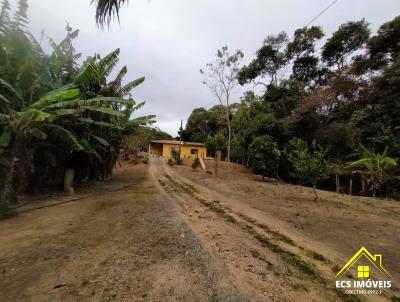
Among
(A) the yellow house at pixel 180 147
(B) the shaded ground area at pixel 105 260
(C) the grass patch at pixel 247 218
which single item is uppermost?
(A) the yellow house at pixel 180 147

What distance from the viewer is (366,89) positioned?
19.1m

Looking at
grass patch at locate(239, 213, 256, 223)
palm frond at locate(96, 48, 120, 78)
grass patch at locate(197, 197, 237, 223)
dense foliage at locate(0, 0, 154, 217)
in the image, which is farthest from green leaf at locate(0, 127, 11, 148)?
grass patch at locate(239, 213, 256, 223)

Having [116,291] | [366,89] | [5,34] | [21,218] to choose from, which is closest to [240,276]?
[116,291]

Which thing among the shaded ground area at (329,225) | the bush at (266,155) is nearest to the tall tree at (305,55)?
the bush at (266,155)

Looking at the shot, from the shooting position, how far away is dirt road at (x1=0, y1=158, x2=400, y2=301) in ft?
9.59

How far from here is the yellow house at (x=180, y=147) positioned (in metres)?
34.8

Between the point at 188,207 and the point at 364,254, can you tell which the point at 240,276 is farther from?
the point at 188,207

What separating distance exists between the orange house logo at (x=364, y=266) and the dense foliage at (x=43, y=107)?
7.06 meters

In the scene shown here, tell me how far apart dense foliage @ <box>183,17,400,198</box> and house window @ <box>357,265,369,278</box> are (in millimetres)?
6146

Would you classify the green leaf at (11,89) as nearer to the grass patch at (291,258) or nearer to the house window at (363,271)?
the grass patch at (291,258)

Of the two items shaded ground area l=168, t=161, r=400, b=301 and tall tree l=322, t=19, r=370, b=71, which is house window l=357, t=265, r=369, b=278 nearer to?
shaded ground area l=168, t=161, r=400, b=301

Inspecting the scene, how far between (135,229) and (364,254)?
14.7ft

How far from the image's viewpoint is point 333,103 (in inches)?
829

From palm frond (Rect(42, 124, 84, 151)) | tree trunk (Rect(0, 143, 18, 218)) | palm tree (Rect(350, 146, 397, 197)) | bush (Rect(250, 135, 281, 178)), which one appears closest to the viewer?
tree trunk (Rect(0, 143, 18, 218))
